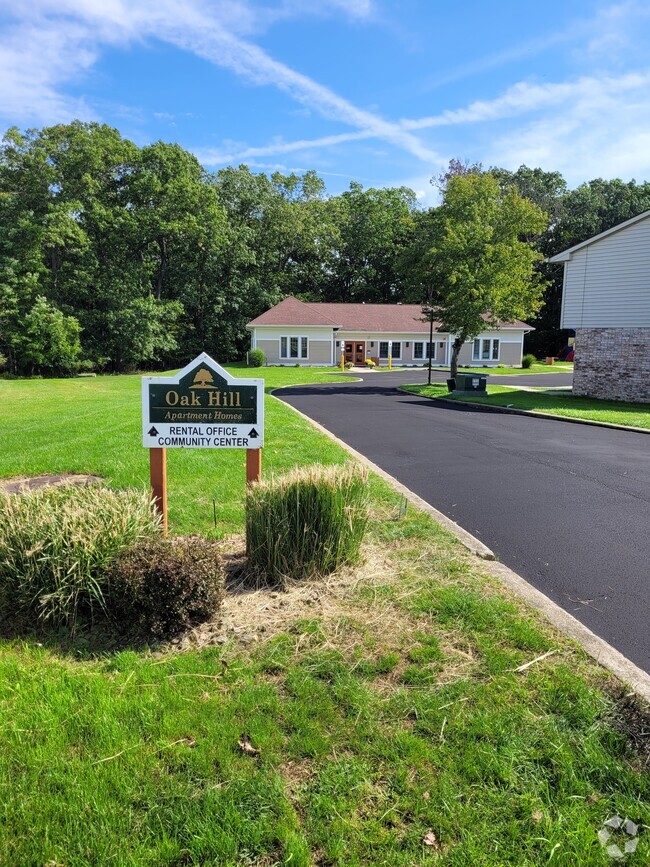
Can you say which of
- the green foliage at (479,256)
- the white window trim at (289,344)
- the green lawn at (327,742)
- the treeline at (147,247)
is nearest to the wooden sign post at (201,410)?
the green lawn at (327,742)

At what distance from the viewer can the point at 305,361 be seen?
43.2m

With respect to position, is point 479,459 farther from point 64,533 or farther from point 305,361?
point 305,361

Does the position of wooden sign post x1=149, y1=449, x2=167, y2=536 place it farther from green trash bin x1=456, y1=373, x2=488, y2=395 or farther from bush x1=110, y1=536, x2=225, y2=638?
green trash bin x1=456, y1=373, x2=488, y2=395

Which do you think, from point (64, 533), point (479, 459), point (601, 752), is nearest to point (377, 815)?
point (601, 752)

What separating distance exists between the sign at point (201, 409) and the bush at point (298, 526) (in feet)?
2.23

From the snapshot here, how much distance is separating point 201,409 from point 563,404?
1689cm

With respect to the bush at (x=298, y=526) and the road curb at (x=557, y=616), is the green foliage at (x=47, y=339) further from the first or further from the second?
the bush at (x=298, y=526)

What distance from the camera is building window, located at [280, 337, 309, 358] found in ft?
140

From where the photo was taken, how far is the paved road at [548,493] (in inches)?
174

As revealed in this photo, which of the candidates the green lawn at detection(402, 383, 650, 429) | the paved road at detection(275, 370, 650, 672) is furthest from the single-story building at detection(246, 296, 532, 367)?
the paved road at detection(275, 370, 650, 672)

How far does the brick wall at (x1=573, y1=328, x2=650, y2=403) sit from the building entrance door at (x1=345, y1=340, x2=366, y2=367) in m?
24.0

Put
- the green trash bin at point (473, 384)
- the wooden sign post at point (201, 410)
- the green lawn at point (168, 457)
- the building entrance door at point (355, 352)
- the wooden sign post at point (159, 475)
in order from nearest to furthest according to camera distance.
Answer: the wooden sign post at point (201, 410), the wooden sign post at point (159, 475), the green lawn at point (168, 457), the green trash bin at point (473, 384), the building entrance door at point (355, 352)

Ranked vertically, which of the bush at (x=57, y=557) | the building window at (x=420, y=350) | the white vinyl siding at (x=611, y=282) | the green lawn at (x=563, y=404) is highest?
the white vinyl siding at (x=611, y=282)

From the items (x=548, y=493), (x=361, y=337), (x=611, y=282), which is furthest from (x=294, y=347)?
(x=548, y=493)
